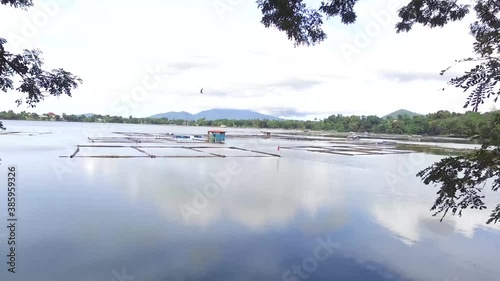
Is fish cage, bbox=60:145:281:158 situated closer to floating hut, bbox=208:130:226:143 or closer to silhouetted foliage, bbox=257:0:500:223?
floating hut, bbox=208:130:226:143

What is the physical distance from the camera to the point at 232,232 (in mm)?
9125

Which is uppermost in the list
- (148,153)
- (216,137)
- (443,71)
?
(443,71)

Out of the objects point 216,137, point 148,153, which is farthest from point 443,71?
point 216,137

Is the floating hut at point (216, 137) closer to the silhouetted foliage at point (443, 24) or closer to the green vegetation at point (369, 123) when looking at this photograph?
the green vegetation at point (369, 123)

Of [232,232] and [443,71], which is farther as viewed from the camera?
[232,232]

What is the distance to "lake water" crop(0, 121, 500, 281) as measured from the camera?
708cm

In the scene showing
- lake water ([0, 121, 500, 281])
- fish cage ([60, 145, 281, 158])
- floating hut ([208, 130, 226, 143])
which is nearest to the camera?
lake water ([0, 121, 500, 281])

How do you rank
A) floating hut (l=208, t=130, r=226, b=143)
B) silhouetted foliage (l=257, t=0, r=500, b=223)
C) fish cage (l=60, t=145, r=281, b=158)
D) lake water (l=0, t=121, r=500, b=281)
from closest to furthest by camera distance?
silhouetted foliage (l=257, t=0, r=500, b=223) → lake water (l=0, t=121, r=500, b=281) → fish cage (l=60, t=145, r=281, b=158) → floating hut (l=208, t=130, r=226, b=143)

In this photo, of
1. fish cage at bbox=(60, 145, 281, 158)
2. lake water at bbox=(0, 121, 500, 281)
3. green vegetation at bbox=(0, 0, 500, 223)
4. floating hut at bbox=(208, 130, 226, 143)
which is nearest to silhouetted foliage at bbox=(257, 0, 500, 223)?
green vegetation at bbox=(0, 0, 500, 223)

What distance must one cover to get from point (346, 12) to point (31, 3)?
3180 millimetres

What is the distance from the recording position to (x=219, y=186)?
15211mm

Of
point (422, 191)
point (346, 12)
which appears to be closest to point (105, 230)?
point (346, 12)

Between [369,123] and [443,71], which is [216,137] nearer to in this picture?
[443,71]

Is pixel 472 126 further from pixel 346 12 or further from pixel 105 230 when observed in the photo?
pixel 105 230
